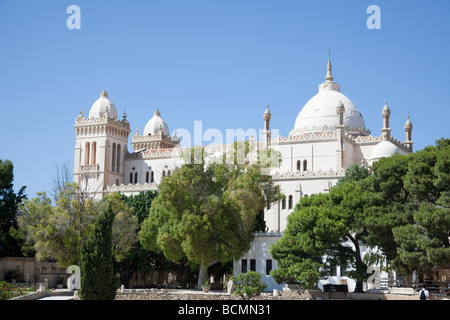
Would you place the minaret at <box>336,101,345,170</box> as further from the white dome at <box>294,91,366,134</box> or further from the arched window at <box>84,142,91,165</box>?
the arched window at <box>84,142,91,165</box>

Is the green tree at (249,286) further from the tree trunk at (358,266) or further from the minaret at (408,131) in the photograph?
the minaret at (408,131)

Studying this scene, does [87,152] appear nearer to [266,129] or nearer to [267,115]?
[266,129]

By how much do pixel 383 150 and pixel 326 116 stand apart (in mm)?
9822

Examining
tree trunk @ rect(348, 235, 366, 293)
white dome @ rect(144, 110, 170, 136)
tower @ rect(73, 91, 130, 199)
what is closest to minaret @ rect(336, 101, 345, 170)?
tree trunk @ rect(348, 235, 366, 293)

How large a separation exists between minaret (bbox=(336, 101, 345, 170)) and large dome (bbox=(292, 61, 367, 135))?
2.23 meters

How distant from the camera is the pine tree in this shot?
32875 millimetres

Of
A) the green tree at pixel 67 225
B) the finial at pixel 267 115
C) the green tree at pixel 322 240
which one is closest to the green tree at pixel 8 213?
the green tree at pixel 67 225

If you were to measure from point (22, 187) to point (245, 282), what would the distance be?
2571cm

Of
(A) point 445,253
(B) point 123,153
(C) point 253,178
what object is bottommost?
(A) point 445,253

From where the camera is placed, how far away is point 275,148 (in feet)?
218

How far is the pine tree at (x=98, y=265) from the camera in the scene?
108 ft
